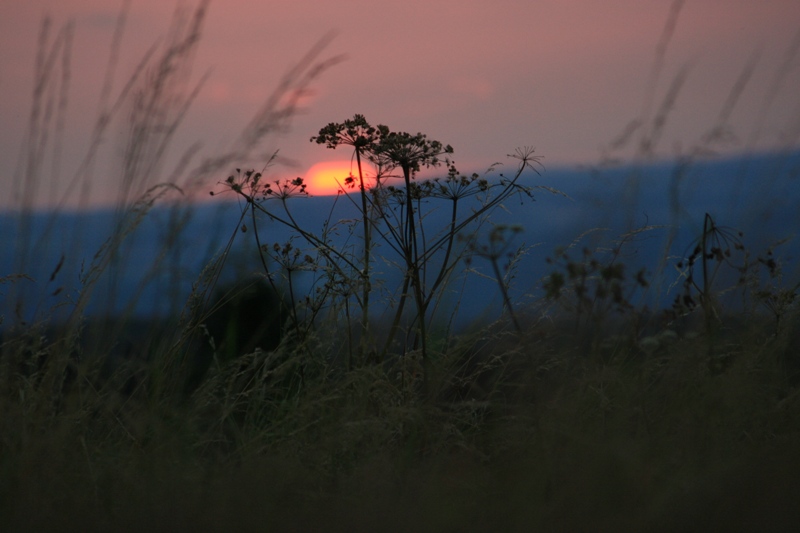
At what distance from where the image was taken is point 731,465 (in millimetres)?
1829

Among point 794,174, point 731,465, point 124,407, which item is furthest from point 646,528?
point 794,174

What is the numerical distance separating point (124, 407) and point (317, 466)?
978 mm

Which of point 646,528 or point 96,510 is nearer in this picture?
point 646,528

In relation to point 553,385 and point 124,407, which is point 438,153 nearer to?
point 553,385

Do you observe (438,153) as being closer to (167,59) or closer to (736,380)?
(167,59)

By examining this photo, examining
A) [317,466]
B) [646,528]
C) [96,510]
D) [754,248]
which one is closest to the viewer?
[646,528]

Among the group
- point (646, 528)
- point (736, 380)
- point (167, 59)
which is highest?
point (167, 59)

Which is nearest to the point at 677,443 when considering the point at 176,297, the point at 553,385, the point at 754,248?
the point at 553,385

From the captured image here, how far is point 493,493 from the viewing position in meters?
1.85

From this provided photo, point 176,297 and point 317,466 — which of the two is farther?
point 176,297

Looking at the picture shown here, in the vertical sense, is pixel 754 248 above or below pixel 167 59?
below

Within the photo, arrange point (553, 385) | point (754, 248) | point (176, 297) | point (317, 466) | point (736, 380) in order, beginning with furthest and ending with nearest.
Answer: point (754, 248) → point (176, 297) → point (553, 385) → point (736, 380) → point (317, 466)

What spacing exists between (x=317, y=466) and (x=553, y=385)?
933 millimetres

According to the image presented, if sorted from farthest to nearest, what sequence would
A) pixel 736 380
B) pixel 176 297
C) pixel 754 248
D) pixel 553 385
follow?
pixel 754 248
pixel 176 297
pixel 553 385
pixel 736 380
